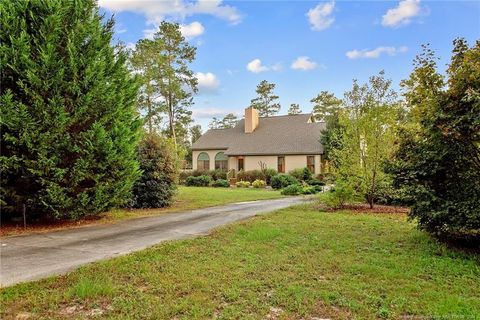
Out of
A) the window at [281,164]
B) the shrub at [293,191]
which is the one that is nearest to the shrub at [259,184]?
the window at [281,164]

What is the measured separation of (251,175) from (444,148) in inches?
829

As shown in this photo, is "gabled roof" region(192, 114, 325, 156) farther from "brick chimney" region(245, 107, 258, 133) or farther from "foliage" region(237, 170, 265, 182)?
"foliage" region(237, 170, 265, 182)

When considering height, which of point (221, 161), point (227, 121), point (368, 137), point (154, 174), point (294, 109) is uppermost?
point (294, 109)

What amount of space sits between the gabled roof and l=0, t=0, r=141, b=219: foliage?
1996 centimetres

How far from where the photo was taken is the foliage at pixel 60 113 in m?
7.57

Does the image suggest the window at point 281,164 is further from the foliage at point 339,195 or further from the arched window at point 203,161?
the foliage at point 339,195

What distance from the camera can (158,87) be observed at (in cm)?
3088

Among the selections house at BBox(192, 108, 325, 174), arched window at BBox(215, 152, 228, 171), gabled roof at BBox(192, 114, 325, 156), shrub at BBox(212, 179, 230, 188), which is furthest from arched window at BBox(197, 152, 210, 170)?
shrub at BBox(212, 179, 230, 188)

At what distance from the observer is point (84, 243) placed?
6488 millimetres

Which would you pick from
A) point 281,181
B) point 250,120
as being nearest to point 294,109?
point 250,120

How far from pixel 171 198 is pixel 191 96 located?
22.7 m

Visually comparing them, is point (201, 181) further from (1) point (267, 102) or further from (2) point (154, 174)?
(1) point (267, 102)

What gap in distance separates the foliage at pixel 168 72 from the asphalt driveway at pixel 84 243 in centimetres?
2135

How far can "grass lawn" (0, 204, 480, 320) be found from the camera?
11.3 feet
